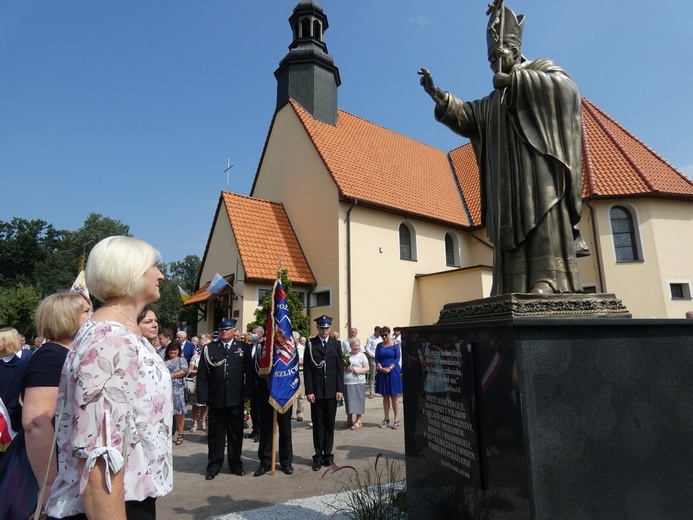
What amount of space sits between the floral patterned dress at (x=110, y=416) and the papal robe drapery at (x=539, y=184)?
2937 millimetres

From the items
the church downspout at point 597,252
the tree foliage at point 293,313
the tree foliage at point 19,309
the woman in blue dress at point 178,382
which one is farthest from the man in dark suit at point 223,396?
the tree foliage at point 19,309

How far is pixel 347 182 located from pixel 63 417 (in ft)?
52.4

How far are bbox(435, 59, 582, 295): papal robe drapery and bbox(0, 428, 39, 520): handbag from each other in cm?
346

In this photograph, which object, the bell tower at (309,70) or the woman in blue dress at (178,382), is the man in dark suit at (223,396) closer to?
the woman in blue dress at (178,382)

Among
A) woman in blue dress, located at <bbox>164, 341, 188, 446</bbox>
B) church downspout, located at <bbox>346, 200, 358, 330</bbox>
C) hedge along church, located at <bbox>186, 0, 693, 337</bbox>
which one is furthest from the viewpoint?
hedge along church, located at <bbox>186, 0, 693, 337</bbox>

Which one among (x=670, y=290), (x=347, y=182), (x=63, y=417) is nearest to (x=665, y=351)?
(x=63, y=417)

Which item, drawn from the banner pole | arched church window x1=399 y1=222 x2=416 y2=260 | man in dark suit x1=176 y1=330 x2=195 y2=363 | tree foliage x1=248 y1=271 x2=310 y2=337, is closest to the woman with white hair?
the banner pole

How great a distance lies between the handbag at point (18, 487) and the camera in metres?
2.22

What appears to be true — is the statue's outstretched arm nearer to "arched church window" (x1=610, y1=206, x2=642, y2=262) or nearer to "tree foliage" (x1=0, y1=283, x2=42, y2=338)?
"arched church window" (x1=610, y1=206, x2=642, y2=262)

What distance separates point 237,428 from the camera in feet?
21.3

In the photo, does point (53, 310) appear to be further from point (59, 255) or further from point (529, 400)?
point (59, 255)

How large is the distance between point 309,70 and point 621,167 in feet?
47.8

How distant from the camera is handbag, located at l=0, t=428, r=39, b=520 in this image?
2.22 metres

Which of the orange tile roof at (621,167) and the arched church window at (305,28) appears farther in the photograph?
the arched church window at (305,28)
